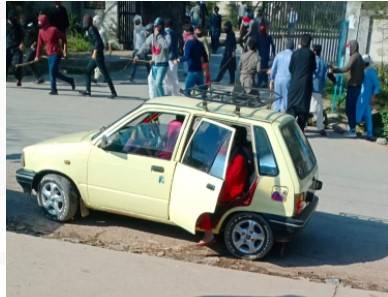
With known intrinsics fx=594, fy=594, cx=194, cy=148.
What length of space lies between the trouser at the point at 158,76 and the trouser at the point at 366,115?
13.7 ft

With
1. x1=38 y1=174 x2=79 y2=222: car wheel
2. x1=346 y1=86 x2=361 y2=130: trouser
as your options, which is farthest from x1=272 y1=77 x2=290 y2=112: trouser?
x1=38 y1=174 x2=79 y2=222: car wheel

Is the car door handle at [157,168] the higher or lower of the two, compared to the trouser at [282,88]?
lower

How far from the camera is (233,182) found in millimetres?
6020

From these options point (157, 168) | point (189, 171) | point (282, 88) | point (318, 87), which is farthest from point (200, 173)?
point (318, 87)

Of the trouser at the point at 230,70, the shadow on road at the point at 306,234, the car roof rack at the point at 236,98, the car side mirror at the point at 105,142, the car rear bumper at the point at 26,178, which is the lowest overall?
the shadow on road at the point at 306,234

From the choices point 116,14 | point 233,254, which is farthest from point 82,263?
point 116,14

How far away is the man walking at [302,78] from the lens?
1084cm

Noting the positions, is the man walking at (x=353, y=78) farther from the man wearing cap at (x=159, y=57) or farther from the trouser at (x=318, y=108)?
the man wearing cap at (x=159, y=57)

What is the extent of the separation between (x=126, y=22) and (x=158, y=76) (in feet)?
35.2

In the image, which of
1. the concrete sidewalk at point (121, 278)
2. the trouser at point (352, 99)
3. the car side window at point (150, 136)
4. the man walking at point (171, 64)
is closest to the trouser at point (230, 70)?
the man walking at point (171, 64)

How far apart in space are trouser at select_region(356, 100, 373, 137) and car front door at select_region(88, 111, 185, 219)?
274 inches

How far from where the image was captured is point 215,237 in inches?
257

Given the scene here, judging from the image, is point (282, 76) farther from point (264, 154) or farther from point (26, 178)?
point (26, 178)

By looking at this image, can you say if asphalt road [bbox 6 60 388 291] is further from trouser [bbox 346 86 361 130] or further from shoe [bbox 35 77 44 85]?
shoe [bbox 35 77 44 85]
